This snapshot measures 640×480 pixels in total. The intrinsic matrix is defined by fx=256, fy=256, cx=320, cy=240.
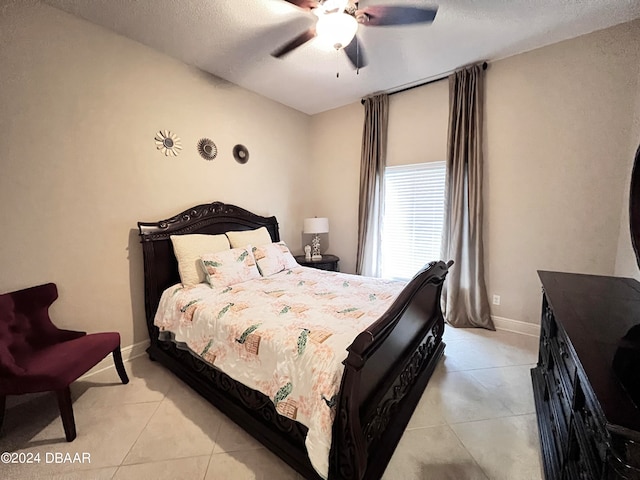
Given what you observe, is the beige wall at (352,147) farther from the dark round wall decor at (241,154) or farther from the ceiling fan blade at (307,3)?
the ceiling fan blade at (307,3)

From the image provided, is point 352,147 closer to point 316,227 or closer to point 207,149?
point 316,227

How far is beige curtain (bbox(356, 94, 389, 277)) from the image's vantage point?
353cm

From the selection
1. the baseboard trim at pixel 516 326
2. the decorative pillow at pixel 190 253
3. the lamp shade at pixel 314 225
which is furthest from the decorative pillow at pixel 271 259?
the baseboard trim at pixel 516 326

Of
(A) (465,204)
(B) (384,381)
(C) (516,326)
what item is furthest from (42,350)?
(C) (516,326)

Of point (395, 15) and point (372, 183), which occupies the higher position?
point (395, 15)

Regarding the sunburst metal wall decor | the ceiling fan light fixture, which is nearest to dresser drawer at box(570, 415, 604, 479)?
the ceiling fan light fixture

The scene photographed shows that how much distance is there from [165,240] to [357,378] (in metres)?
2.30

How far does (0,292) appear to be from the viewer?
5.95ft

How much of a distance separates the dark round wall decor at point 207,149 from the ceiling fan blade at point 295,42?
1.16m

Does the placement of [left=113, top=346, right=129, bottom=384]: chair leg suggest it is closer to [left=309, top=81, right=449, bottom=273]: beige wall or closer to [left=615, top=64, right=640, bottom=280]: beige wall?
[left=309, top=81, right=449, bottom=273]: beige wall

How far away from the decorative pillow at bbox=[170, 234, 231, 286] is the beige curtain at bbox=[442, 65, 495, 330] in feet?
9.04

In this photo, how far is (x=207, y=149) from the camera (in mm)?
2957

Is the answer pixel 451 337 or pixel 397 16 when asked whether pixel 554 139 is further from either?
pixel 451 337

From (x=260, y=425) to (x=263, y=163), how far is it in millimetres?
3056
